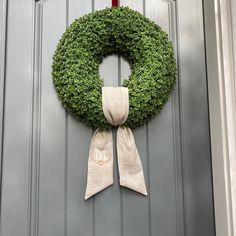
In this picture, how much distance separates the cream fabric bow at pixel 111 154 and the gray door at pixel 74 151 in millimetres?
31

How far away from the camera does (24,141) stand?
3.81ft

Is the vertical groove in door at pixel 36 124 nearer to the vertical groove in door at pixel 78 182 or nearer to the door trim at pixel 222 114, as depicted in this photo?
the vertical groove in door at pixel 78 182

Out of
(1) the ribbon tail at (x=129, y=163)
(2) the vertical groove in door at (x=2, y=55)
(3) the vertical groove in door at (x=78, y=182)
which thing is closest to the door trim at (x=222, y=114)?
(1) the ribbon tail at (x=129, y=163)

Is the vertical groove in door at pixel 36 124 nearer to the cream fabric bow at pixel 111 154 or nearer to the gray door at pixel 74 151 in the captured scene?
the gray door at pixel 74 151

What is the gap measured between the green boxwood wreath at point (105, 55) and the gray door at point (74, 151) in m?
0.05

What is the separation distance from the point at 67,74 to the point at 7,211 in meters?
0.48

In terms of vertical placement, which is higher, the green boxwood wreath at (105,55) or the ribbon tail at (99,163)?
the green boxwood wreath at (105,55)

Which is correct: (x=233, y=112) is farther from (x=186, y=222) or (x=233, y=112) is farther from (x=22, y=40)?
(x=22, y=40)

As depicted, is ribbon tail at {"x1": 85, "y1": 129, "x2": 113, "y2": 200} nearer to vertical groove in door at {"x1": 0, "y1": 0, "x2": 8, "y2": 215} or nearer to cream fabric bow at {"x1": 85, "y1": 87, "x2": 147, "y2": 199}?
cream fabric bow at {"x1": 85, "y1": 87, "x2": 147, "y2": 199}

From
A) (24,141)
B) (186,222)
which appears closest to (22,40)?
(24,141)

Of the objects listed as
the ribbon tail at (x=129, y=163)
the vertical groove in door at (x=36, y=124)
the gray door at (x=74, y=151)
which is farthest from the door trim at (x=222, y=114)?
the vertical groove in door at (x=36, y=124)

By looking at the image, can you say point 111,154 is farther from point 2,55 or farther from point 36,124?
point 2,55

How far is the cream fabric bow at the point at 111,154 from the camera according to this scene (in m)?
1.13

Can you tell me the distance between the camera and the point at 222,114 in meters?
1.11
